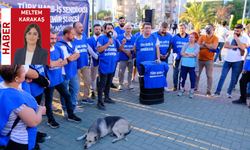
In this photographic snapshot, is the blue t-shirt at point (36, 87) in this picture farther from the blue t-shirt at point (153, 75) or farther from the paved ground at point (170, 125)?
the blue t-shirt at point (153, 75)

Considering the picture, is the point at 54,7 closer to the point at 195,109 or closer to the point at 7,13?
→ the point at 7,13

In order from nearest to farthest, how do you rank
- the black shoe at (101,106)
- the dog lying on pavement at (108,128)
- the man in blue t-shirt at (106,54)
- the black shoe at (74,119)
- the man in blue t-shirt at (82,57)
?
the dog lying on pavement at (108,128), the black shoe at (74,119), the man in blue t-shirt at (82,57), the man in blue t-shirt at (106,54), the black shoe at (101,106)

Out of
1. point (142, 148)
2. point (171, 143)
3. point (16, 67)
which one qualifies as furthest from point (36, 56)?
point (171, 143)

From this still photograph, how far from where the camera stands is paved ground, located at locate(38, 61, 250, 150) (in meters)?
3.75

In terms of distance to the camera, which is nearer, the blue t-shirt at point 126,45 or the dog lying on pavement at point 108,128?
the dog lying on pavement at point 108,128

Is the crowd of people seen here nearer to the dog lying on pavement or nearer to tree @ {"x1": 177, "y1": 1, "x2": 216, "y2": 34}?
the dog lying on pavement

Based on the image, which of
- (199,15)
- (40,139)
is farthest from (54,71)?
(199,15)

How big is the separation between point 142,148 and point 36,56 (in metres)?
2.43

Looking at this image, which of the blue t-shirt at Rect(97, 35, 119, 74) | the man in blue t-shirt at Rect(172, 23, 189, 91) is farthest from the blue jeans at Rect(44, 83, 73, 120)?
the man in blue t-shirt at Rect(172, 23, 189, 91)

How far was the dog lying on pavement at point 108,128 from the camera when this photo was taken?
3.70 meters

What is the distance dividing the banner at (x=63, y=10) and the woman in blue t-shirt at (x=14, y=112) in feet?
14.4

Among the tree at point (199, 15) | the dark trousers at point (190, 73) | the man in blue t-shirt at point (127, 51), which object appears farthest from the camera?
the tree at point (199, 15)

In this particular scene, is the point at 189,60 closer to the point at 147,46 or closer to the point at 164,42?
the point at 164,42

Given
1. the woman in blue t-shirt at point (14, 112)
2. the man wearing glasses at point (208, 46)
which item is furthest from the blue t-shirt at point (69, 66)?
the man wearing glasses at point (208, 46)
